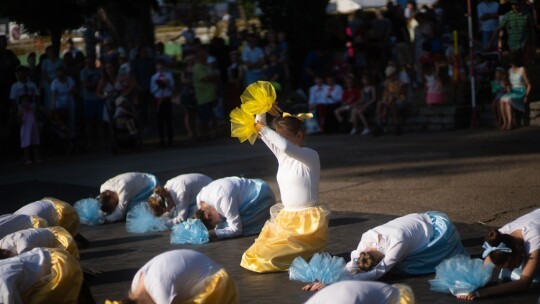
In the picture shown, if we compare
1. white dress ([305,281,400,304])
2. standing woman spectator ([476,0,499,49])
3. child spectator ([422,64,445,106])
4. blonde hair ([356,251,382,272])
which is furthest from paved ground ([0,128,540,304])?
standing woman spectator ([476,0,499,49])

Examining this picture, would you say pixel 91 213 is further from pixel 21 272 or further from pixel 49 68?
pixel 49 68

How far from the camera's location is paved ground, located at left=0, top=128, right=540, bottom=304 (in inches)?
380

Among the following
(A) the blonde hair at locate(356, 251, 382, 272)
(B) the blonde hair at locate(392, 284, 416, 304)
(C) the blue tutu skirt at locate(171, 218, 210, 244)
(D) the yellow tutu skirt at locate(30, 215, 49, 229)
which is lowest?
(C) the blue tutu skirt at locate(171, 218, 210, 244)

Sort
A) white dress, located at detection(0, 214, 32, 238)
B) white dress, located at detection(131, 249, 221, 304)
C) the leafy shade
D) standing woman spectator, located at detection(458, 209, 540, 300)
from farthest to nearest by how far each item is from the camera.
→ 1. the leafy shade
2. white dress, located at detection(0, 214, 32, 238)
3. standing woman spectator, located at detection(458, 209, 540, 300)
4. white dress, located at detection(131, 249, 221, 304)

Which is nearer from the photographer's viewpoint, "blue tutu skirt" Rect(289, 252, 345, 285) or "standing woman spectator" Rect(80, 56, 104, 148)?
"blue tutu skirt" Rect(289, 252, 345, 285)

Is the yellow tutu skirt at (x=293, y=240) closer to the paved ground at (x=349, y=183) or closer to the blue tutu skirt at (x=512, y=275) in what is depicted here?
the paved ground at (x=349, y=183)

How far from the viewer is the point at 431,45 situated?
71.9ft

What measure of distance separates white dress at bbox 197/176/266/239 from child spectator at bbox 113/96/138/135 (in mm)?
8143

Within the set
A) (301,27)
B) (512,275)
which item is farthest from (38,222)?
(301,27)

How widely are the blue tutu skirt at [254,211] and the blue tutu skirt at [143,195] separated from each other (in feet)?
6.19

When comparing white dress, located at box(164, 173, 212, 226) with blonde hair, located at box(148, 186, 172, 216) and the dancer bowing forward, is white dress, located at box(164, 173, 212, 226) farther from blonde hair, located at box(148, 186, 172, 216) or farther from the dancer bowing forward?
the dancer bowing forward

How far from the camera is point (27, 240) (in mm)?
8617

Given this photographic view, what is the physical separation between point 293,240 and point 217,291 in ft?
8.56

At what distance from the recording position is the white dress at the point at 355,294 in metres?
5.08
